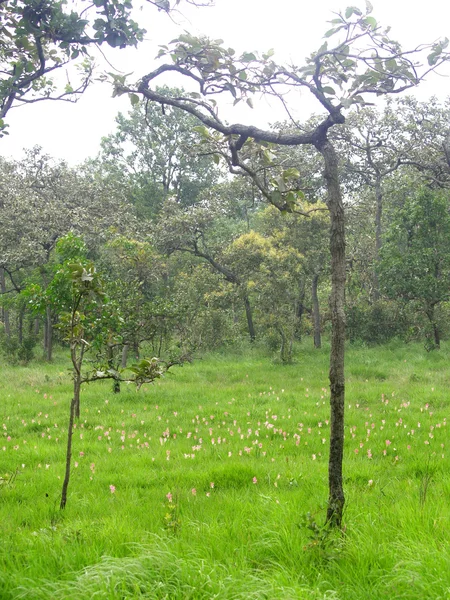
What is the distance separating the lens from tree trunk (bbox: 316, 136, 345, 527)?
3.71 meters

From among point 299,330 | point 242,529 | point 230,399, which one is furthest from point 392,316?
point 242,529

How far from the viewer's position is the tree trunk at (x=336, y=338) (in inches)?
146

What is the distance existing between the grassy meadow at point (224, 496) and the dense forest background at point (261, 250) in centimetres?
393

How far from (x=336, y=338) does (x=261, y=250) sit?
16.4 m

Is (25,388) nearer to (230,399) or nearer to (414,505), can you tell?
(230,399)

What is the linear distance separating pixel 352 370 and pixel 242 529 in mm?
10674

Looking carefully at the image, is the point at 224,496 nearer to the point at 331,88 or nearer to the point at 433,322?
the point at 331,88

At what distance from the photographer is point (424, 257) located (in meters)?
17.6

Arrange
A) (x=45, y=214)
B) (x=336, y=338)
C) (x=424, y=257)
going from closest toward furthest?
(x=336, y=338) → (x=424, y=257) → (x=45, y=214)

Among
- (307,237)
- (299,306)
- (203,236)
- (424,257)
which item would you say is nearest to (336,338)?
(424,257)

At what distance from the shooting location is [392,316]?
20.8 m

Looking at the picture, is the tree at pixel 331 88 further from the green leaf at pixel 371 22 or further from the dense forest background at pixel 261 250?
the dense forest background at pixel 261 250

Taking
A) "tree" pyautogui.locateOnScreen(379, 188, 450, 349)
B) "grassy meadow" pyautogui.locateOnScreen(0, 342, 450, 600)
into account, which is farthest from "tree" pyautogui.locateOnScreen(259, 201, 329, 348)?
"grassy meadow" pyautogui.locateOnScreen(0, 342, 450, 600)

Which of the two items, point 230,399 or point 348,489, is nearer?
point 348,489
